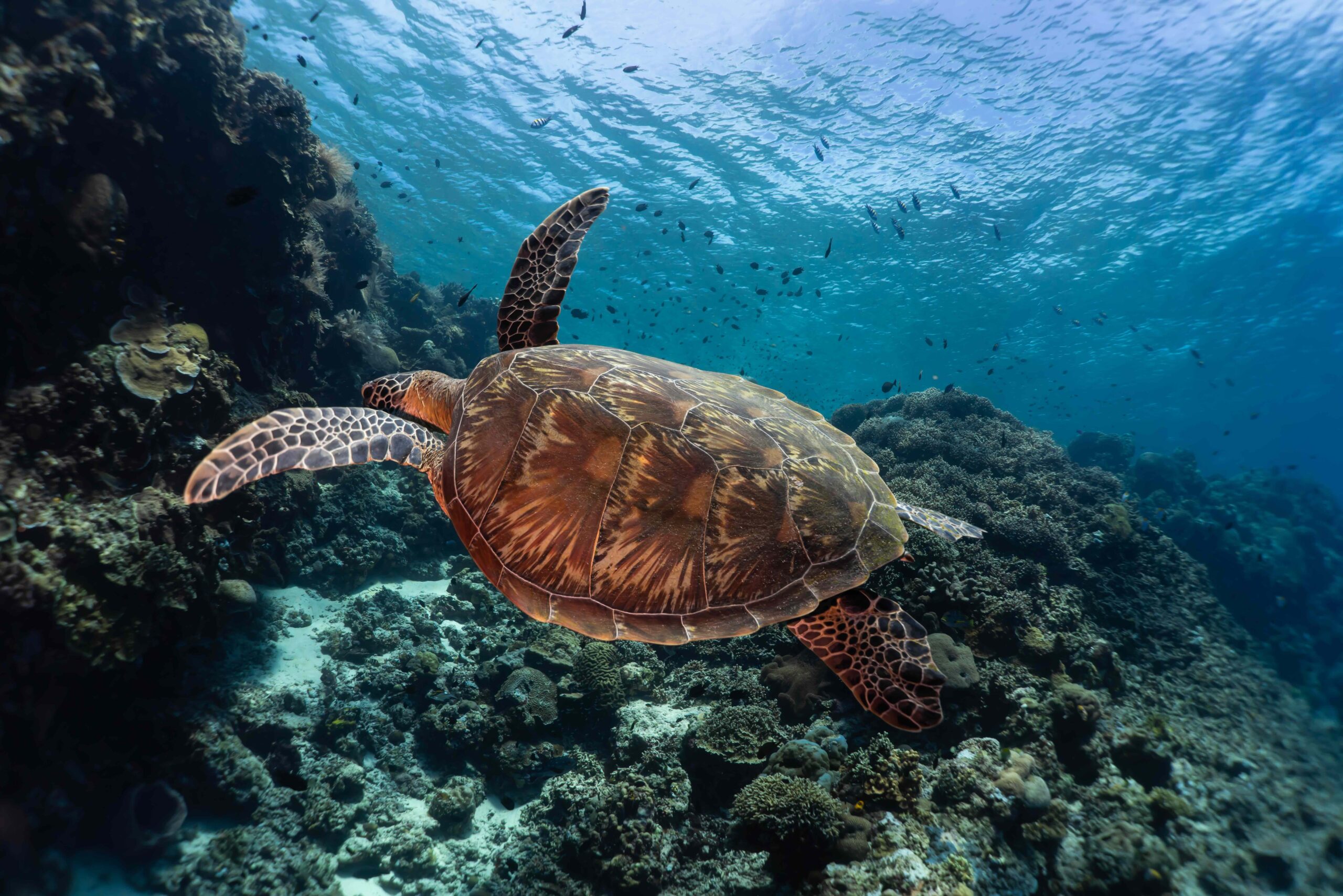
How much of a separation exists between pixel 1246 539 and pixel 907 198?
52.5 feet

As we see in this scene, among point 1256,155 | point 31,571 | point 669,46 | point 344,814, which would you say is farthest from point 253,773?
point 1256,155

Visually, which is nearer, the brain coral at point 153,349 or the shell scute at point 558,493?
the shell scute at point 558,493

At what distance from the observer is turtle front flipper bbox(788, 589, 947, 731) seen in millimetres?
2629

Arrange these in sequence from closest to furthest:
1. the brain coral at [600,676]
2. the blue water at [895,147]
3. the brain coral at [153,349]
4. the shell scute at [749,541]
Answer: the shell scute at [749,541], the brain coral at [153,349], the brain coral at [600,676], the blue water at [895,147]

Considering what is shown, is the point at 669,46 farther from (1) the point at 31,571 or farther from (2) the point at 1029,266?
(2) the point at 1029,266

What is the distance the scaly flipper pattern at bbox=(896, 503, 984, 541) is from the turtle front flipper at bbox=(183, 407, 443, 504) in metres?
3.50

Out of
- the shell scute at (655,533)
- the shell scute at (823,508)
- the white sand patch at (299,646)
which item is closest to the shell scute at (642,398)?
the shell scute at (655,533)

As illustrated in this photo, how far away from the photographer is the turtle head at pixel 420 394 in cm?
364

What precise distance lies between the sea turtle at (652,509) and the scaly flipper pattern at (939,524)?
1.41ft

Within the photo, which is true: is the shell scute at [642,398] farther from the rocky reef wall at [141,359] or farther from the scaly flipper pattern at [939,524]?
the rocky reef wall at [141,359]

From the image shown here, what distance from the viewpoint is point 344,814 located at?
158 inches

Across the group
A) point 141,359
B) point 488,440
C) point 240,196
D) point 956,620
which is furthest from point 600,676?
point 240,196

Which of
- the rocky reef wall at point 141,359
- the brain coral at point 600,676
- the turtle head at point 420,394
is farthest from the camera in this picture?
the brain coral at point 600,676

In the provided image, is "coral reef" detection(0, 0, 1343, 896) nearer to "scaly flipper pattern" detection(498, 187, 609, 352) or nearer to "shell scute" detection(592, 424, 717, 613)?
"shell scute" detection(592, 424, 717, 613)
